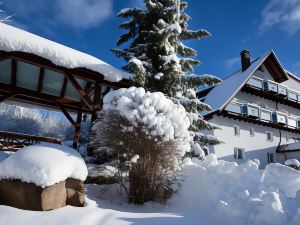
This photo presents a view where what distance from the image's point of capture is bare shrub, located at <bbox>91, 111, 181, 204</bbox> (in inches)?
276

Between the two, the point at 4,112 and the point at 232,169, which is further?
the point at 4,112

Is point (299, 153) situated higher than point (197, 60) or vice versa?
point (197, 60)

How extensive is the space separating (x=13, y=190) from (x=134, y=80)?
18.9 feet

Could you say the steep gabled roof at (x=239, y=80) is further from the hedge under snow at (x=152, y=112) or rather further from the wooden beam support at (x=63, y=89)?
the hedge under snow at (x=152, y=112)

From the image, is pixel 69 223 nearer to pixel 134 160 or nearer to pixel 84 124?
pixel 134 160

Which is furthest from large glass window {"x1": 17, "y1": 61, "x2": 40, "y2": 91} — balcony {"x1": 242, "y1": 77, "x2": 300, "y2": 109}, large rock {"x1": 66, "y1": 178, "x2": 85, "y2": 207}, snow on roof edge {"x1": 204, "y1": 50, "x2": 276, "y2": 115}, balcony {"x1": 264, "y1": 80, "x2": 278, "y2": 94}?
balcony {"x1": 264, "y1": 80, "x2": 278, "y2": 94}

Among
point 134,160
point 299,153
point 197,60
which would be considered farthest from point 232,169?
point 299,153

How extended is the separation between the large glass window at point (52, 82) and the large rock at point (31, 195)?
6.90 m

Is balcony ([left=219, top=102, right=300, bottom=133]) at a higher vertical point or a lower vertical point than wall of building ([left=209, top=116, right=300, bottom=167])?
higher

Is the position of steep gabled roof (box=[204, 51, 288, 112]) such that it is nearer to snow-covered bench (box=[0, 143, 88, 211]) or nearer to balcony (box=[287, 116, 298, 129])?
balcony (box=[287, 116, 298, 129])

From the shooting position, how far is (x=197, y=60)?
13539mm

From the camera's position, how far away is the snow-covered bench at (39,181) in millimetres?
5309

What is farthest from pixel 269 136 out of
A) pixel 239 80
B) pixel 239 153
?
pixel 239 80

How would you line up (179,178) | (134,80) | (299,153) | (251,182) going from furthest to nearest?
(299,153) < (134,80) < (179,178) < (251,182)
